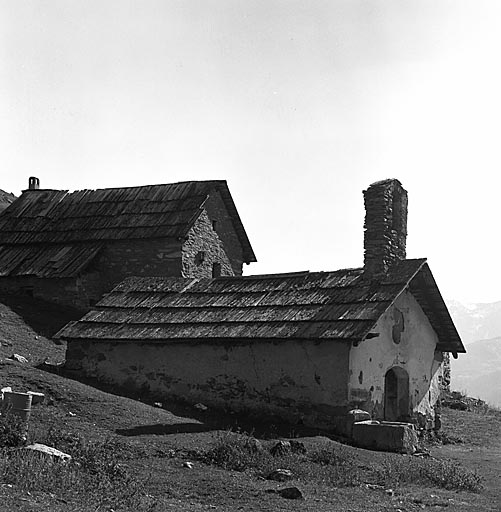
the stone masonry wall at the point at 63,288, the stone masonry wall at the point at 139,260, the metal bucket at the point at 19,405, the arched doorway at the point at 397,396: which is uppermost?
the stone masonry wall at the point at 139,260

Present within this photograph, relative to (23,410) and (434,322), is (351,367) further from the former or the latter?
(23,410)

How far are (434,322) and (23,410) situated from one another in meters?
11.1

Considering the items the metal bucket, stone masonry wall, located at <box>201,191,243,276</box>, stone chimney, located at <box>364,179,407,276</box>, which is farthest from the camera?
stone masonry wall, located at <box>201,191,243,276</box>

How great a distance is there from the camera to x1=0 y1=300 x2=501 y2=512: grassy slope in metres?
10.1

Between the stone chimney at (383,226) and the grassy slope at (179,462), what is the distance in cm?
437

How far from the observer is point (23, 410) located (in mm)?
12617

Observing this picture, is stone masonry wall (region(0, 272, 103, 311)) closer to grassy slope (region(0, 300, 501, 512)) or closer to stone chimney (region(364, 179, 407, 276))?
grassy slope (region(0, 300, 501, 512))

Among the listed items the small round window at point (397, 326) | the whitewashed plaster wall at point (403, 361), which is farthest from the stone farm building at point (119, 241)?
the small round window at point (397, 326)

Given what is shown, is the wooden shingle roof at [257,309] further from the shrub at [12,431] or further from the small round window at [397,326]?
the shrub at [12,431]

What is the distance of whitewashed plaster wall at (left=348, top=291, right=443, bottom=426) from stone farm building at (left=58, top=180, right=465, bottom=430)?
0.03 m

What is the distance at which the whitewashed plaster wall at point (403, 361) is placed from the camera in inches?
666

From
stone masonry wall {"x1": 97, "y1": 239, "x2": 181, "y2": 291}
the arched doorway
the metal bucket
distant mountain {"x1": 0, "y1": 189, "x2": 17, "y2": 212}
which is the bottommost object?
the metal bucket

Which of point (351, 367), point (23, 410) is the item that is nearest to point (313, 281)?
point (351, 367)

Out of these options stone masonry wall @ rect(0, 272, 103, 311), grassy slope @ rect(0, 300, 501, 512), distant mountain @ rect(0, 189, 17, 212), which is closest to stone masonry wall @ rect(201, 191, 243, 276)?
stone masonry wall @ rect(0, 272, 103, 311)
